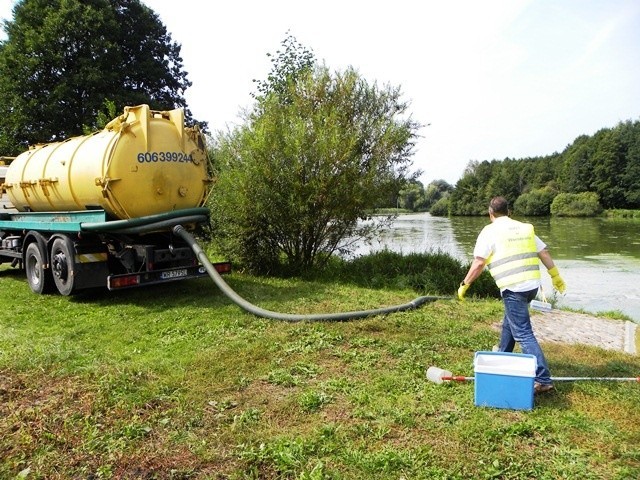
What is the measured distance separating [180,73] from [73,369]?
82.5 ft

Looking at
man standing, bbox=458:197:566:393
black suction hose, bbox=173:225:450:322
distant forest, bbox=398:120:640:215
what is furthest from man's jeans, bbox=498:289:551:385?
distant forest, bbox=398:120:640:215

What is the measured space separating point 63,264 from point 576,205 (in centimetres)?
6224

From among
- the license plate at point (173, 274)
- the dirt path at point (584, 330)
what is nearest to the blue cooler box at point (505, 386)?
the dirt path at point (584, 330)

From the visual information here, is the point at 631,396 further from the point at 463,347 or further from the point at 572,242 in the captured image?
the point at 572,242

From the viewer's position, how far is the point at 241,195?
34.1ft

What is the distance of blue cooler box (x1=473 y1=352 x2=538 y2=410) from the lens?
3863mm

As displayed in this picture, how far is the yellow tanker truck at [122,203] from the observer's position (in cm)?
757

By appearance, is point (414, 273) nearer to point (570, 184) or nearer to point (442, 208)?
point (442, 208)

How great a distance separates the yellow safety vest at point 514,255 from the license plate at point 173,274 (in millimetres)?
5409

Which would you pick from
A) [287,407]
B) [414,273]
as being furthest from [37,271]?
[414,273]

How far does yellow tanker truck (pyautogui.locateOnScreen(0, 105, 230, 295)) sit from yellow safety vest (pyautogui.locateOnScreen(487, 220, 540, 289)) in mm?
5233

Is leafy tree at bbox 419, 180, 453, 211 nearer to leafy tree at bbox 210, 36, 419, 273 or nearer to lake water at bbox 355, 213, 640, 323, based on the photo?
lake water at bbox 355, 213, 640, 323

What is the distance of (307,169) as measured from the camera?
10.5 meters

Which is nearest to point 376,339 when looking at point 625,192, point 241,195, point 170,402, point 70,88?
point 170,402
